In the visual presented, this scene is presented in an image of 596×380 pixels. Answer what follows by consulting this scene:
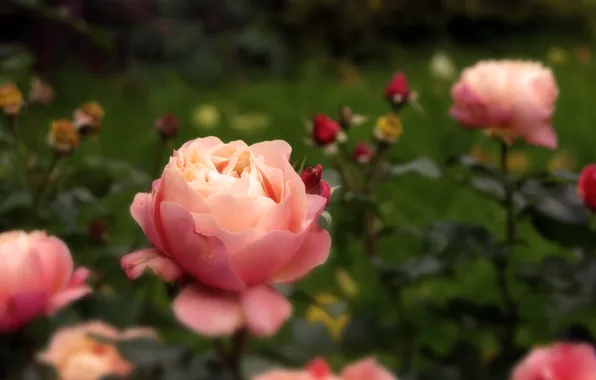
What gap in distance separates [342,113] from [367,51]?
268 centimetres

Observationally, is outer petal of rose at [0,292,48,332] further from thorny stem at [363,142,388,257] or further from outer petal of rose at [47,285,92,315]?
thorny stem at [363,142,388,257]

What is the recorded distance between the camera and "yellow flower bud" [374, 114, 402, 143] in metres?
0.71

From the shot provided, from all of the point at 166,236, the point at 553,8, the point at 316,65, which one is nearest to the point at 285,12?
the point at 316,65

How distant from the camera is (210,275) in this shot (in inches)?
14.1

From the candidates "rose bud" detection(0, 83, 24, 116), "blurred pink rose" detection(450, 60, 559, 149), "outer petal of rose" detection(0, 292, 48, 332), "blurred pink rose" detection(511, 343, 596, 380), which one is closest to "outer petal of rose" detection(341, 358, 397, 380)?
"blurred pink rose" detection(511, 343, 596, 380)

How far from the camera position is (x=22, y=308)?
0.44 metres

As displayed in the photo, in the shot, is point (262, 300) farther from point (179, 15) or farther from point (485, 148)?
point (179, 15)

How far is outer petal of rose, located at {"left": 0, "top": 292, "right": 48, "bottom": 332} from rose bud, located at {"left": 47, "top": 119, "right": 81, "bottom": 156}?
0.28 m

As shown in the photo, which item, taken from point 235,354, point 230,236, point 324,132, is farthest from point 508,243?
point 230,236

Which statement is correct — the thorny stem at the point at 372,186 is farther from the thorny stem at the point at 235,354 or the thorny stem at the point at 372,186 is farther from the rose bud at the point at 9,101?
the rose bud at the point at 9,101

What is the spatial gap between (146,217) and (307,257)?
0.30 ft

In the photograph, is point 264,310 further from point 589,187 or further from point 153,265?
point 589,187

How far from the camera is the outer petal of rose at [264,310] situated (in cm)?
36

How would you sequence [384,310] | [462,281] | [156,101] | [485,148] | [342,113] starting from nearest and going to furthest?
[342,113] → [384,310] → [462,281] → [485,148] → [156,101]
